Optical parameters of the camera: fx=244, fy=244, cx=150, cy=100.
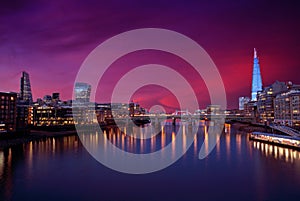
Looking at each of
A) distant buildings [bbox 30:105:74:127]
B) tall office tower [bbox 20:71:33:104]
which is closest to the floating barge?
distant buildings [bbox 30:105:74:127]

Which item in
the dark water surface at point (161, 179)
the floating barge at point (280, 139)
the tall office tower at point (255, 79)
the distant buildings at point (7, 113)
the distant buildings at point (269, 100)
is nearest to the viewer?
the dark water surface at point (161, 179)

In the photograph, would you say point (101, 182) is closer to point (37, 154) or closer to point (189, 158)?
point (189, 158)

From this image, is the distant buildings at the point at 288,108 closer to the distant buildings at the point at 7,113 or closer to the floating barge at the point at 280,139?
the floating barge at the point at 280,139

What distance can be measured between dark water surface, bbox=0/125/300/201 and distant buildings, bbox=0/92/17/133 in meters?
10.7

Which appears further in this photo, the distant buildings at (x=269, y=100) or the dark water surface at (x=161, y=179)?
the distant buildings at (x=269, y=100)

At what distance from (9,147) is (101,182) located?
50.0ft

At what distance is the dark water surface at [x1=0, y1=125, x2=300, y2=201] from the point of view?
10.5 m

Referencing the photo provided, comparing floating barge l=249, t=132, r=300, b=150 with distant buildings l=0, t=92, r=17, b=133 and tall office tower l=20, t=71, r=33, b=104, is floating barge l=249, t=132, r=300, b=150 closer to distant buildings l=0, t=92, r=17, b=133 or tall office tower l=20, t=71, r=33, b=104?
distant buildings l=0, t=92, r=17, b=133

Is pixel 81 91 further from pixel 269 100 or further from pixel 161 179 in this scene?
pixel 161 179

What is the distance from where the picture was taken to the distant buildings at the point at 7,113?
28.0 meters

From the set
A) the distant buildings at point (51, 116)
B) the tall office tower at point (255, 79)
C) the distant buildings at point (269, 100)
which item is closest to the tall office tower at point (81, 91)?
the distant buildings at point (51, 116)

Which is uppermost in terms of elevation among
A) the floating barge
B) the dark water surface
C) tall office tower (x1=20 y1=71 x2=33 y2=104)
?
tall office tower (x1=20 y1=71 x2=33 y2=104)

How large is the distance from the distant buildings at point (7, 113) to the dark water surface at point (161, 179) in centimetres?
1066

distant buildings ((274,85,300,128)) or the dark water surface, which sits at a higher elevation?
distant buildings ((274,85,300,128))
